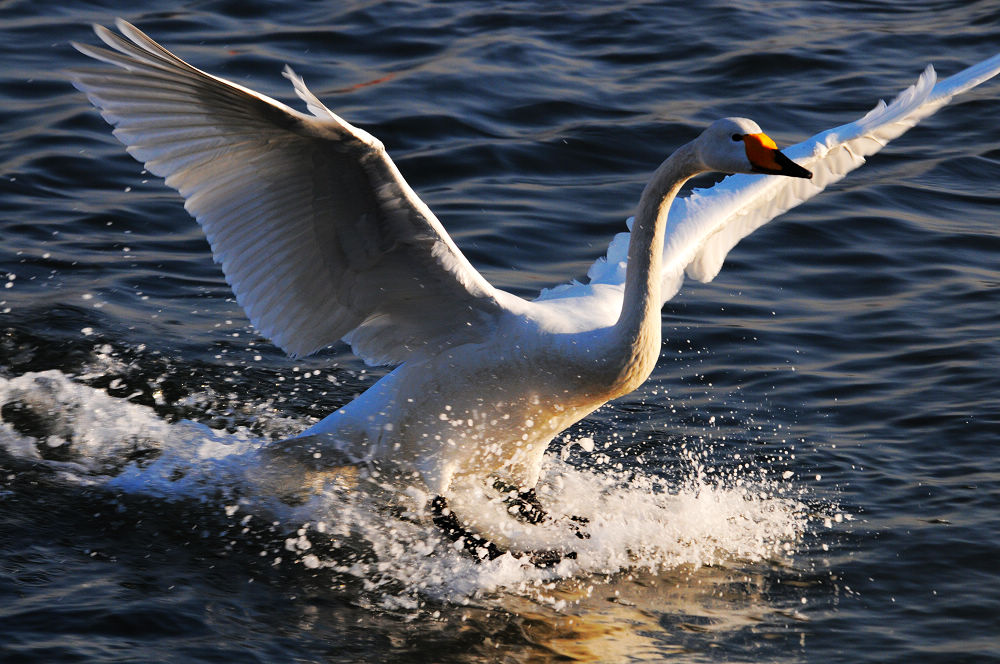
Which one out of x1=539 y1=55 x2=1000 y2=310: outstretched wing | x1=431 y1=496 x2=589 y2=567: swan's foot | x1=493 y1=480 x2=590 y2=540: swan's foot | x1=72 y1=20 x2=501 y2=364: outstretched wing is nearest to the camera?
x1=72 y1=20 x2=501 y2=364: outstretched wing

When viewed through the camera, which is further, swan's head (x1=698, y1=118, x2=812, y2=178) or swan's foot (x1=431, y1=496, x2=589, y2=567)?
swan's foot (x1=431, y1=496, x2=589, y2=567)

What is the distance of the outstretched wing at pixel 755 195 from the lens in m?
6.89

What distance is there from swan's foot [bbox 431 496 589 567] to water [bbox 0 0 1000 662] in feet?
0.31

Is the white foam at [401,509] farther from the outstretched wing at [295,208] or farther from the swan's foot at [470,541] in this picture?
the outstretched wing at [295,208]

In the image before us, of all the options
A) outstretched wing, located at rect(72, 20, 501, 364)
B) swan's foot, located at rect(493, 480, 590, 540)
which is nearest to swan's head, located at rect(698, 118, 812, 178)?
outstretched wing, located at rect(72, 20, 501, 364)

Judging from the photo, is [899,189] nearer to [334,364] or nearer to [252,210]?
[334,364]

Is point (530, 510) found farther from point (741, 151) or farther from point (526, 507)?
point (741, 151)

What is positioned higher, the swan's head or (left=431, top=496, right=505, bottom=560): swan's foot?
the swan's head

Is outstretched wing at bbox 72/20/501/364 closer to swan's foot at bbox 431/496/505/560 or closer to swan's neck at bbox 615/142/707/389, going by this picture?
swan's neck at bbox 615/142/707/389

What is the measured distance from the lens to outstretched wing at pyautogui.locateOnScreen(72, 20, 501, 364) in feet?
17.2

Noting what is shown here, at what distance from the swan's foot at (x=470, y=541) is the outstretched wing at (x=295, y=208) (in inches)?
28.3

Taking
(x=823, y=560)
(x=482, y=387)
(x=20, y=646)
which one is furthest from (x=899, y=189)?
(x=20, y=646)

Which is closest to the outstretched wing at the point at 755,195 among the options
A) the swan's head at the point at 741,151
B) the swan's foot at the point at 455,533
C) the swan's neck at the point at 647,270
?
the swan's neck at the point at 647,270

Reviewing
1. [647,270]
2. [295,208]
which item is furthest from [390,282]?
[647,270]
